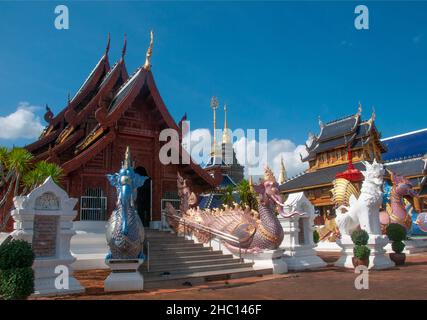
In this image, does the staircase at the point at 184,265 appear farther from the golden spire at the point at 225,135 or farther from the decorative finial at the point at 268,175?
the golden spire at the point at 225,135

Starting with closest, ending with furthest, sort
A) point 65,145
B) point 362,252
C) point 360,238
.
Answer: point 362,252
point 360,238
point 65,145

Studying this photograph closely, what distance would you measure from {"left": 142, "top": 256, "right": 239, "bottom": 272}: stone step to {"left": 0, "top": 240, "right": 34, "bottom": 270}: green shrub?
3836 mm

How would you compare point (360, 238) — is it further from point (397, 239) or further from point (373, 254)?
point (397, 239)

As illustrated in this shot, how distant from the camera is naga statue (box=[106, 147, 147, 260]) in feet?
27.9

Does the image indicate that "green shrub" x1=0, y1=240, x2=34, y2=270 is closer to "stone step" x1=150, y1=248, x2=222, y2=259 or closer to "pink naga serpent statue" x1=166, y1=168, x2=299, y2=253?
"stone step" x1=150, y1=248, x2=222, y2=259

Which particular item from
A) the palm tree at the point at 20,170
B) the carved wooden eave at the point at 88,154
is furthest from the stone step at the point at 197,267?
the carved wooden eave at the point at 88,154

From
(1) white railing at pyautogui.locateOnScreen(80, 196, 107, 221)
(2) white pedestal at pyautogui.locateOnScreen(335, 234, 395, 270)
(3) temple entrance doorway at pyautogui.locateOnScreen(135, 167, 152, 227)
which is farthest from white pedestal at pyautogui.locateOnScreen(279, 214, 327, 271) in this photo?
(1) white railing at pyautogui.locateOnScreen(80, 196, 107, 221)

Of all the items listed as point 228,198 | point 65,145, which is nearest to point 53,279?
point 65,145

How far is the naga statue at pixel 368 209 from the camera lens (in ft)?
42.6

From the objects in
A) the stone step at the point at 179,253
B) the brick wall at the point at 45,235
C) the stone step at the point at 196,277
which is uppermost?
the brick wall at the point at 45,235

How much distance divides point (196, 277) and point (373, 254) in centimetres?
631

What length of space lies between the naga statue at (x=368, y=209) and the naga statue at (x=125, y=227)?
7.74m

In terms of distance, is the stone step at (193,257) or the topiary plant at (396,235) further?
the topiary plant at (396,235)

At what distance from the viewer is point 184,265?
10.5 metres
